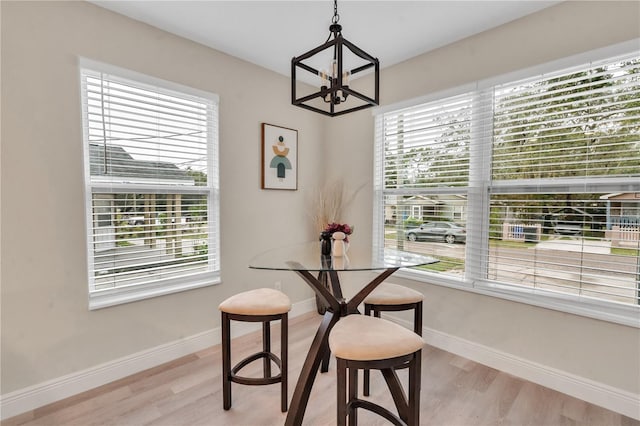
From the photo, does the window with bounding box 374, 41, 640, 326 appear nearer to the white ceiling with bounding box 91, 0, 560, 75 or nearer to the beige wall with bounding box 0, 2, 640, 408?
the beige wall with bounding box 0, 2, 640, 408

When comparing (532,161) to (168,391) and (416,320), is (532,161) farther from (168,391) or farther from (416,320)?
(168,391)

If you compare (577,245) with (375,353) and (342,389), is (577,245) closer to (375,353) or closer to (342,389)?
(375,353)

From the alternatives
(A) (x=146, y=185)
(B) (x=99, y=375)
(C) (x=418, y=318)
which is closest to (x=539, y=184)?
(C) (x=418, y=318)

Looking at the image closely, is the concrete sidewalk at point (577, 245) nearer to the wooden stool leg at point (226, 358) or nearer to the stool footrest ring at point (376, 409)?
the stool footrest ring at point (376, 409)

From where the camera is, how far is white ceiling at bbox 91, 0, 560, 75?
2117 millimetres

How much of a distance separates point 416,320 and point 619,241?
4.38ft

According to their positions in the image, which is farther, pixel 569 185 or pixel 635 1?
pixel 569 185

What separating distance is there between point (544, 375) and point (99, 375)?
309 centimetres

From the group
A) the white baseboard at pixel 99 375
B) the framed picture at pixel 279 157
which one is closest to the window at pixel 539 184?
the framed picture at pixel 279 157

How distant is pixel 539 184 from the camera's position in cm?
221

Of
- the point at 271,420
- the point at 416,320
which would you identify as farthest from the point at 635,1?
the point at 271,420

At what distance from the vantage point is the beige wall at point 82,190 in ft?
6.08

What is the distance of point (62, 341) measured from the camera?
2020mm

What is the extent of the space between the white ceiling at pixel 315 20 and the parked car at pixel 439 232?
5.08 feet
